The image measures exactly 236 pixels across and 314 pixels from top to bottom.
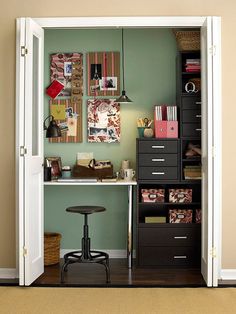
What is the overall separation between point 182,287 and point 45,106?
241cm

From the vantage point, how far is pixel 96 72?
18.2 feet

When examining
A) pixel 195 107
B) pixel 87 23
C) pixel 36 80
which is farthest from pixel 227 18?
pixel 36 80

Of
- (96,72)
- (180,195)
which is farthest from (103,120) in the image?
(180,195)

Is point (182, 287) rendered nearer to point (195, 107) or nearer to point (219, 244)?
point (219, 244)

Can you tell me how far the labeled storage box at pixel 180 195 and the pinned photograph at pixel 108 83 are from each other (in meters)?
1.27

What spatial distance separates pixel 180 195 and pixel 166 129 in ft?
2.15

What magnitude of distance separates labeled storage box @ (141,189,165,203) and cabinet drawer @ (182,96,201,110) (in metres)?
0.85

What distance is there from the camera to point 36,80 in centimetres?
456

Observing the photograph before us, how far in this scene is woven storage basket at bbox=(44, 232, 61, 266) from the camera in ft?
17.0

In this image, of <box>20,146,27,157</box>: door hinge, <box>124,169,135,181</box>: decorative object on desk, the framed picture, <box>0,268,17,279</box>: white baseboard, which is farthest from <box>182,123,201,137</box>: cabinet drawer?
<box>0,268,17,279</box>: white baseboard

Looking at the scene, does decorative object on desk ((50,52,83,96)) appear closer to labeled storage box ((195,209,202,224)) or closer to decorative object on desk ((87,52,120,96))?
decorative object on desk ((87,52,120,96))

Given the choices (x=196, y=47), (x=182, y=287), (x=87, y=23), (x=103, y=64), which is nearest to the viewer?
(x=182, y=287)

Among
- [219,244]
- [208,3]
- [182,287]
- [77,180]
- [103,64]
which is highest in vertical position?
[208,3]

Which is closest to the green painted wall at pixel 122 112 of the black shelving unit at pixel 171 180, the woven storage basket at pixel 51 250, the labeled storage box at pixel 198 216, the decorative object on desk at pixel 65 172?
the decorative object on desk at pixel 65 172
